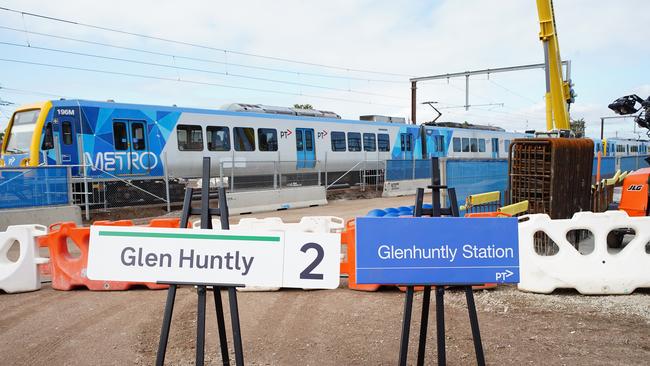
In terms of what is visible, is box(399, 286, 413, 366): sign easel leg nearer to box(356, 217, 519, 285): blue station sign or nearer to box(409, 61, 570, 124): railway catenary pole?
box(356, 217, 519, 285): blue station sign

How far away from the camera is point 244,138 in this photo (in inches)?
760

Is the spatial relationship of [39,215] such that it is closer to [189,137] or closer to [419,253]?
[189,137]

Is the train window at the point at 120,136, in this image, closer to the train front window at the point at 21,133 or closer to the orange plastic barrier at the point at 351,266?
the train front window at the point at 21,133

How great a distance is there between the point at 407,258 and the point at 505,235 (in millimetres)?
670

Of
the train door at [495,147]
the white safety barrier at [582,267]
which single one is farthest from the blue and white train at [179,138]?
the white safety barrier at [582,267]

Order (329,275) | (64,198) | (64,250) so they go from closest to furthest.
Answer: (329,275) < (64,250) < (64,198)

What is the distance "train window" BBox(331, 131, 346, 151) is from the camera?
74.8 feet

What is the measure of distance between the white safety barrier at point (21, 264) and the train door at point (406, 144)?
22008mm

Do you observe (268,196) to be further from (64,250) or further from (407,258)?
(407,258)

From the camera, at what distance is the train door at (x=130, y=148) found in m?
15.8

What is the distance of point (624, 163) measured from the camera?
21031 mm

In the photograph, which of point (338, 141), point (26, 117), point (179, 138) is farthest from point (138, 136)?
point (338, 141)

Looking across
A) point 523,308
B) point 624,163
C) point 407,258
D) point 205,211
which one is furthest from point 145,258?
point 624,163

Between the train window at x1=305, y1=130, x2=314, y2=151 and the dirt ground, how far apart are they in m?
15.5
